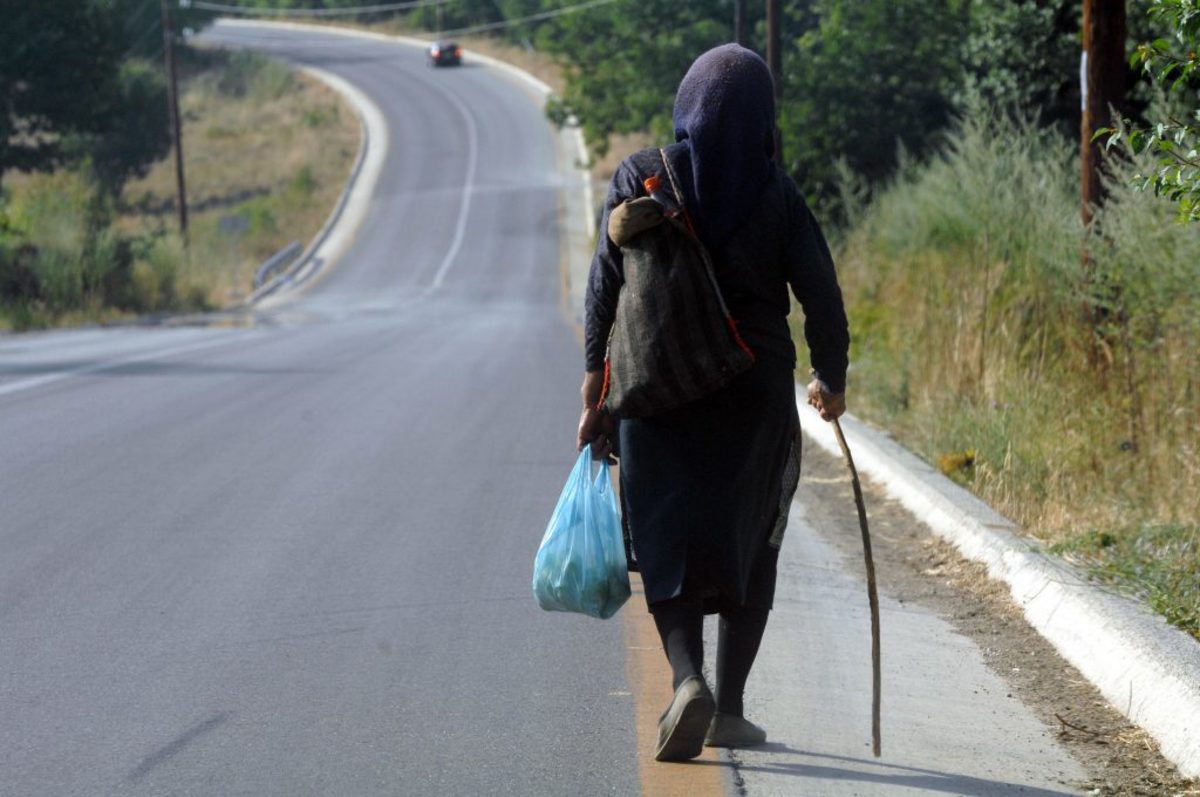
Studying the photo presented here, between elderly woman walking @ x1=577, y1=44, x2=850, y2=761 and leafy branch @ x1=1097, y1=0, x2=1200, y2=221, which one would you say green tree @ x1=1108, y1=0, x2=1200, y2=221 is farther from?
elderly woman walking @ x1=577, y1=44, x2=850, y2=761

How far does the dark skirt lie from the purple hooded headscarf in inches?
17.6

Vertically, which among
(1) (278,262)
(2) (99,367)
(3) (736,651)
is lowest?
(1) (278,262)

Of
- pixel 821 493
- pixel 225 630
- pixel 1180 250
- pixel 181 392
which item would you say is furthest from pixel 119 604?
pixel 181 392

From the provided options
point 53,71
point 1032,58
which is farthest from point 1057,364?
point 53,71

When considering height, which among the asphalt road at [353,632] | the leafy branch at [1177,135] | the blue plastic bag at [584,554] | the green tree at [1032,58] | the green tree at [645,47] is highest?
the green tree at [645,47]

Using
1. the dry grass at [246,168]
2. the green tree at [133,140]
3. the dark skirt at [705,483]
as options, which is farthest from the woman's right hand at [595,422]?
the green tree at [133,140]

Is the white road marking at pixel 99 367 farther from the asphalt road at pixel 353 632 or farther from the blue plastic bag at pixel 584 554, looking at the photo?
the blue plastic bag at pixel 584 554

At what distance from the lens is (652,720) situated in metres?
5.04

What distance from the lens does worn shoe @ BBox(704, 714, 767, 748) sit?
15.5 feet

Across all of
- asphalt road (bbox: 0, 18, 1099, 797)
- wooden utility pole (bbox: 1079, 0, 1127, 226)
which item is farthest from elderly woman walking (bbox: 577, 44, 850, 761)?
wooden utility pole (bbox: 1079, 0, 1127, 226)

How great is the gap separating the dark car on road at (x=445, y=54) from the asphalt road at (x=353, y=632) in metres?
72.8

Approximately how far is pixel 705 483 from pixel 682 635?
0.44 m

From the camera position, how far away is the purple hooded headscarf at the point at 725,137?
4379mm

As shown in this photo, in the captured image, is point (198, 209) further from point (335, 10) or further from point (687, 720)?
point (687, 720)
